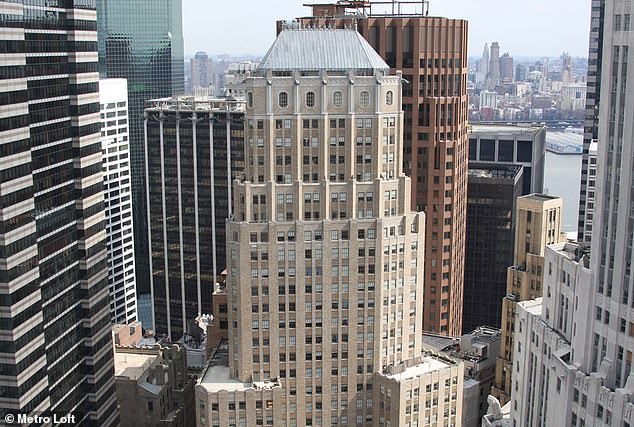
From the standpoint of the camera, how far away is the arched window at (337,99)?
409 feet

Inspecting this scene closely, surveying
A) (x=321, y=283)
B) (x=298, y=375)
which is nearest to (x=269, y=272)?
(x=321, y=283)

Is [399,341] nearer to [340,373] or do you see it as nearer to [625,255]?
[340,373]

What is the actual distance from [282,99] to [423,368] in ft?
162

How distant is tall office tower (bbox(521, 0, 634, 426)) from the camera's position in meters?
84.4

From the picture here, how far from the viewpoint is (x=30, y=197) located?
114562 mm

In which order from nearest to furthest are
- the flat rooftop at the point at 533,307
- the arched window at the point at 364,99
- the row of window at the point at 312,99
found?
the flat rooftop at the point at 533,307, the row of window at the point at 312,99, the arched window at the point at 364,99

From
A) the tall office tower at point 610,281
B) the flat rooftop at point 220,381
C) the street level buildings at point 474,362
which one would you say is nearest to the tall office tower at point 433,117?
the street level buildings at point 474,362

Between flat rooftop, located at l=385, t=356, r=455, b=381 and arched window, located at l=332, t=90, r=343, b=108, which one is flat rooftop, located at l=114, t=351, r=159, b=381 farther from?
arched window, located at l=332, t=90, r=343, b=108

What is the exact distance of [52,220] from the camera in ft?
405

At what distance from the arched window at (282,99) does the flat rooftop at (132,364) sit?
6375cm

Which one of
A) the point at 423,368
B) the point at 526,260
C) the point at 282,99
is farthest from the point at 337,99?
the point at 526,260

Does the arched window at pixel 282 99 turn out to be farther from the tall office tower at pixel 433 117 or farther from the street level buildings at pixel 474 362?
the street level buildings at pixel 474 362

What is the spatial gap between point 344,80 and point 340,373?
46.6 m

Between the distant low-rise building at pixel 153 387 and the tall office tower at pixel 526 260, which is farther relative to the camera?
the tall office tower at pixel 526 260
